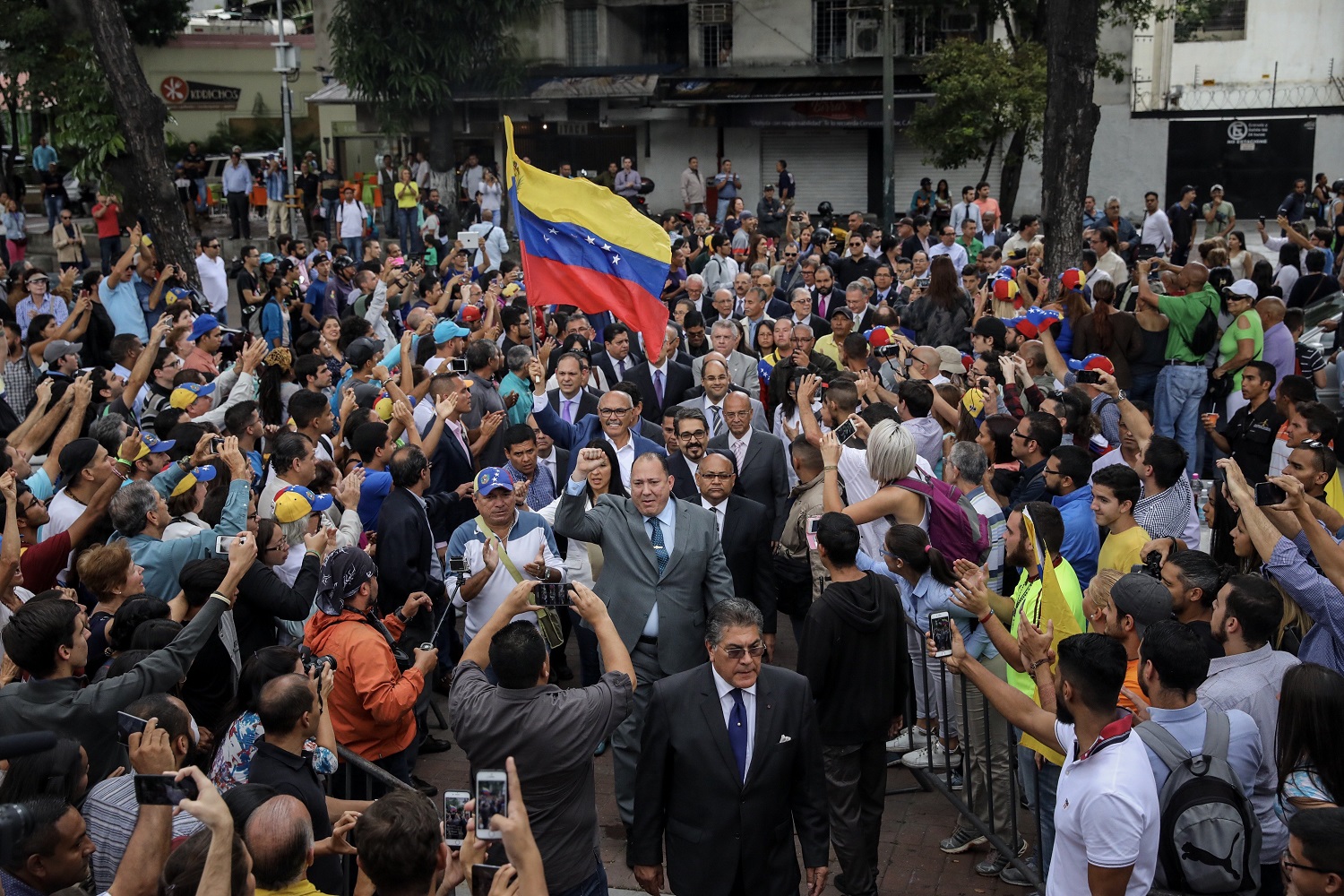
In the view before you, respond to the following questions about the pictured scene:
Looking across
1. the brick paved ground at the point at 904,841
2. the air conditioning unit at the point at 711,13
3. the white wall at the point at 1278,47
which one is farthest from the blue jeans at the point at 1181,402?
the air conditioning unit at the point at 711,13

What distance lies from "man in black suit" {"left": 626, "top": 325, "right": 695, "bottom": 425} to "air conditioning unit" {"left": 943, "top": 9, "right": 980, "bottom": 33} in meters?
23.7

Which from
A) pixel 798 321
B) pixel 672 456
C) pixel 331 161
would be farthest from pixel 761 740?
pixel 331 161

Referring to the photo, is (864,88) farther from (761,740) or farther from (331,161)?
(761,740)

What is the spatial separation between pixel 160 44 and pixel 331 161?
5.52 meters

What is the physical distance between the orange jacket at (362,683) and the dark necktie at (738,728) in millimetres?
1476

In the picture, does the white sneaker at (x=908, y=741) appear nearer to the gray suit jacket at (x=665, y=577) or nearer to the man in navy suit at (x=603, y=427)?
the gray suit jacket at (x=665, y=577)

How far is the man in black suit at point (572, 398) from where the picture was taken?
9531 mm

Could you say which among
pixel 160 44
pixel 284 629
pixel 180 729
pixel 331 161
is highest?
pixel 160 44

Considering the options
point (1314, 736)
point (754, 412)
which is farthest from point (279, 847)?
point (754, 412)

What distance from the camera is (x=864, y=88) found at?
31.9m

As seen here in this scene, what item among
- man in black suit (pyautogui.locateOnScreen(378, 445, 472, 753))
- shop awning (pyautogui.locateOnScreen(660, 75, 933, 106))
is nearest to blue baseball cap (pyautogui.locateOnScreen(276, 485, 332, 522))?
man in black suit (pyautogui.locateOnScreen(378, 445, 472, 753))

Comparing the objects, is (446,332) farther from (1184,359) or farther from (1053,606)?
(1184,359)

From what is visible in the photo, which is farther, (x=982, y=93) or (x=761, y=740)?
(x=982, y=93)

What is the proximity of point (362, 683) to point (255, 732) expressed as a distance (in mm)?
689
